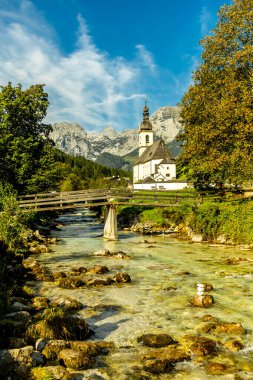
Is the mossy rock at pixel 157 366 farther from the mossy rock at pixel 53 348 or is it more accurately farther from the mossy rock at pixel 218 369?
the mossy rock at pixel 53 348

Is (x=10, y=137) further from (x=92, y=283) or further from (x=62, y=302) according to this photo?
(x=62, y=302)

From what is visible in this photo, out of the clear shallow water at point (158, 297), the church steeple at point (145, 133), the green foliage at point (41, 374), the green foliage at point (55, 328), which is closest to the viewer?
the green foliage at point (41, 374)

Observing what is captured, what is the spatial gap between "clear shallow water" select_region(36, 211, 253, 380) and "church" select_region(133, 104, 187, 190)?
61322 mm

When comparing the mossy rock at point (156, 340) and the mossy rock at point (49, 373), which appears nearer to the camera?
the mossy rock at point (49, 373)

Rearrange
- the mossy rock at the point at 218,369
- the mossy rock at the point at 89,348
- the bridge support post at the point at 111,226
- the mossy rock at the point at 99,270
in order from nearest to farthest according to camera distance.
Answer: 1. the mossy rock at the point at 218,369
2. the mossy rock at the point at 89,348
3. the mossy rock at the point at 99,270
4. the bridge support post at the point at 111,226

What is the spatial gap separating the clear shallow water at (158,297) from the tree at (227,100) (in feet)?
23.5

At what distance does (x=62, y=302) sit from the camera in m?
12.9

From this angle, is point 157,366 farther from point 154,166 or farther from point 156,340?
point 154,166

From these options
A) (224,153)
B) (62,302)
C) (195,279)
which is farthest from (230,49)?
(62,302)

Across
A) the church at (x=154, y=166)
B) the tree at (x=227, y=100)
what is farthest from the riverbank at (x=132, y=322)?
the church at (x=154, y=166)

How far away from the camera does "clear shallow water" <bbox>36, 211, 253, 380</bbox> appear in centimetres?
902

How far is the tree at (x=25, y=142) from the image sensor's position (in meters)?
34.6

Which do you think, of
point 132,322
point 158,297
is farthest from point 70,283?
point 132,322

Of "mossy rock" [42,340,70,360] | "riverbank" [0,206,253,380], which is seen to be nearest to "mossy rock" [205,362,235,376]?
"riverbank" [0,206,253,380]
